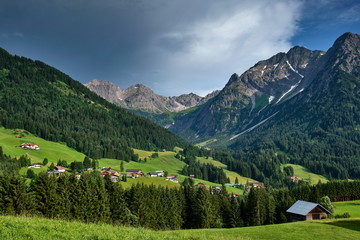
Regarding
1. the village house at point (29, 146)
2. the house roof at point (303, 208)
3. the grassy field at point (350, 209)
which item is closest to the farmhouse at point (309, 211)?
the house roof at point (303, 208)

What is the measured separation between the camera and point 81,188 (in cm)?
7612

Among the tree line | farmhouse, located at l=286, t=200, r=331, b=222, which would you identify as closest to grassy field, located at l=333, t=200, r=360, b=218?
the tree line

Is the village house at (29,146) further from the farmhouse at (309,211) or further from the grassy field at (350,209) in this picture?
the grassy field at (350,209)

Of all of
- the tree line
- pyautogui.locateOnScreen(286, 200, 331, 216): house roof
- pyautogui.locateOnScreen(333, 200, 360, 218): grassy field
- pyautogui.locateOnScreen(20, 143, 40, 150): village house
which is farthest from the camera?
pyautogui.locateOnScreen(20, 143, 40, 150): village house

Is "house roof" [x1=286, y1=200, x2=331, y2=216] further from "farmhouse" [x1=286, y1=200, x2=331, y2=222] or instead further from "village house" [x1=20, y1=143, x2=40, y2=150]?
"village house" [x1=20, y1=143, x2=40, y2=150]

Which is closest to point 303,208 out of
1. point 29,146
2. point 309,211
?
point 309,211

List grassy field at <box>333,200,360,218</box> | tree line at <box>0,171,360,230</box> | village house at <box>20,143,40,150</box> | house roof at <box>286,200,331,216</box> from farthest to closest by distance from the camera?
village house at <box>20,143,40,150</box>, grassy field at <box>333,200,360,218</box>, house roof at <box>286,200,331,216</box>, tree line at <box>0,171,360,230</box>

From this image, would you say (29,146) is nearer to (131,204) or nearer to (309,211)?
(131,204)

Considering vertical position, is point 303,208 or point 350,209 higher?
point 303,208

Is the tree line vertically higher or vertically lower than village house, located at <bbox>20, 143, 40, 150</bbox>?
lower

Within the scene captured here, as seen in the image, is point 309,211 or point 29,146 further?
point 29,146

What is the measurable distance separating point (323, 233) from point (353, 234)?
15.0 feet

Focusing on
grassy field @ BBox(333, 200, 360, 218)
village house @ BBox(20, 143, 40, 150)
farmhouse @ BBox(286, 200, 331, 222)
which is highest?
village house @ BBox(20, 143, 40, 150)

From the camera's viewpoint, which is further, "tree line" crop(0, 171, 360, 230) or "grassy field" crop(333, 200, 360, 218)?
"grassy field" crop(333, 200, 360, 218)
